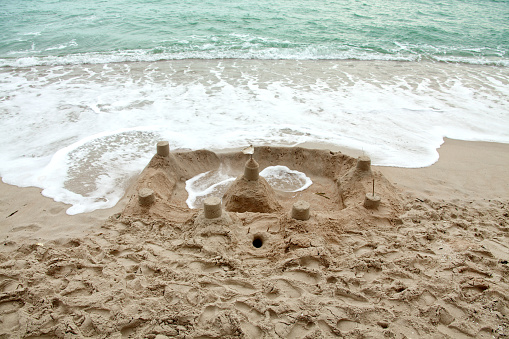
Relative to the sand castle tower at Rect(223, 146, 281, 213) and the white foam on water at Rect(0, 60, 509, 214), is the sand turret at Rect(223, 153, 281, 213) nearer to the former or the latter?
the sand castle tower at Rect(223, 146, 281, 213)

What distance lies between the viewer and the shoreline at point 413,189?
290cm

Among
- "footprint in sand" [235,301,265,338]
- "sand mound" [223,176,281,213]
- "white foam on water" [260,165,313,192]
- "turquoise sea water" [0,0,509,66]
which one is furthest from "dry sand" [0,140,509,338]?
"turquoise sea water" [0,0,509,66]

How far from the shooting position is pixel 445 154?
441 cm

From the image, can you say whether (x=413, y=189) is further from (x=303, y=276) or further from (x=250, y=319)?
(x=250, y=319)

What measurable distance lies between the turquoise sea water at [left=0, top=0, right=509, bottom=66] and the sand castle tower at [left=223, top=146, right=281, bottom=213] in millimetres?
7230

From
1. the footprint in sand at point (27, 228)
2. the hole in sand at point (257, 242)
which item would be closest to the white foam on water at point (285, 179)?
the hole in sand at point (257, 242)

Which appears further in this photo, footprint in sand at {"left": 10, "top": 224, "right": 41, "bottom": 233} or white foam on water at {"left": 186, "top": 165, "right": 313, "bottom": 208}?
white foam on water at {"left": 186, "top": 165, "right": 313, "bottom": 208}

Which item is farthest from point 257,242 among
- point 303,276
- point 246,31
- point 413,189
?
point 246,31

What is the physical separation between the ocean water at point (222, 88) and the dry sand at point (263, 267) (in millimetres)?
665

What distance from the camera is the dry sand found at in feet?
6.35

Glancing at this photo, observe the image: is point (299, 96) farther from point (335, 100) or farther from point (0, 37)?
point (0, 37)

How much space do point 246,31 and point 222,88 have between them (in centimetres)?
678

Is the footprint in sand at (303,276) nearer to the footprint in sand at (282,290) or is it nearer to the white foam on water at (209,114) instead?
the footprint in sand at (282,290)

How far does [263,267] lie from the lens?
7.81 feet
